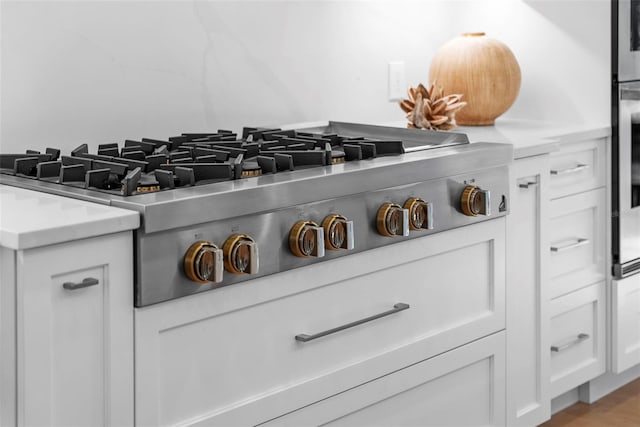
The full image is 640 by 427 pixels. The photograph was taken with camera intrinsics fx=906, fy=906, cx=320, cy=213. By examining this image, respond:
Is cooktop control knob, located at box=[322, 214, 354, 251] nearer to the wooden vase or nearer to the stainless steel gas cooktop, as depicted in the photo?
the stainless steel gas cooktop

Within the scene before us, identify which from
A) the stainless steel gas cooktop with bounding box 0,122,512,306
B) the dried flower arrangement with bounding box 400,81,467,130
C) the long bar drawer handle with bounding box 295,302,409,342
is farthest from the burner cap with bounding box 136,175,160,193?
the dried flower arrangement with bounding box 400,81,467,130

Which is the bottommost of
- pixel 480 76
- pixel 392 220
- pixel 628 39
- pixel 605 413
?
pixel 605 413

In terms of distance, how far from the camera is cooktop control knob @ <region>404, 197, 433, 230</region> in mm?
1834

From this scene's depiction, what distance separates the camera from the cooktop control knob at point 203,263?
1449mm

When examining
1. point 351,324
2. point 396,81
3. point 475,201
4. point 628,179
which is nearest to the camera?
point 351,324

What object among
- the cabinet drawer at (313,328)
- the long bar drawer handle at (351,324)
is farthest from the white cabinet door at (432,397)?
the long bar drawer handle at (351,324)

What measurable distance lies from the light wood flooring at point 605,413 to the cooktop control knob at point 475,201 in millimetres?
952

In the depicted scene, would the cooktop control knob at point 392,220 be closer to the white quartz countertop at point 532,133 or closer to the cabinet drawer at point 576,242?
the white quartz countertop at point 532,133

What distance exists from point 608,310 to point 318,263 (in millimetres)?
1367

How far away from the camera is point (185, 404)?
4.97ft

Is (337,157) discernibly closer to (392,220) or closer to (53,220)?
(392,220)

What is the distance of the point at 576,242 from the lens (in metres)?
2.58

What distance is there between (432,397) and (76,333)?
924mm

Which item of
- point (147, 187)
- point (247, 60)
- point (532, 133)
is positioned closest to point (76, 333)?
point (147, 187)
